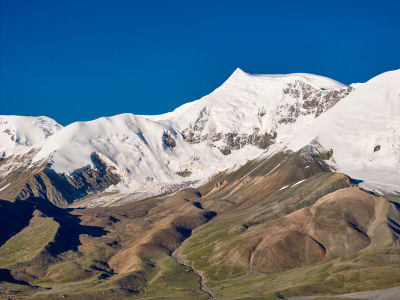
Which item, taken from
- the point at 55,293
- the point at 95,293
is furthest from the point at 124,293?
the point at 55,293

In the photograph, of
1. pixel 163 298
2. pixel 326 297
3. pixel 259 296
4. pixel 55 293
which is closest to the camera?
pixel 326 297

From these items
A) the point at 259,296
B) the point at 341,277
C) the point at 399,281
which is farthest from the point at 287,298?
the point at 399,281

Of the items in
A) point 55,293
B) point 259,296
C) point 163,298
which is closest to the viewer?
point 259,296

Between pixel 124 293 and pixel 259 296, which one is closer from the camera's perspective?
pixel 259 296

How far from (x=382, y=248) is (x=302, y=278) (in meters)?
35.3

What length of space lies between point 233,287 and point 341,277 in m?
41.1

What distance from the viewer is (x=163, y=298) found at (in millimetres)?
181875

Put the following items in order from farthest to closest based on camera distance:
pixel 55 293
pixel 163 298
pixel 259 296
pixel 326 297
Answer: pixel 55 293 → pixel 163 298 → pixel 259 296 → pixel 326 297

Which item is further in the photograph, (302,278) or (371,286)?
(302,278)

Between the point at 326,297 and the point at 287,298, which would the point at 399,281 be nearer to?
the point at 326,297

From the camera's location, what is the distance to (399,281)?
157 meters

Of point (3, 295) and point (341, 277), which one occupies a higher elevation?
point (3, 295)

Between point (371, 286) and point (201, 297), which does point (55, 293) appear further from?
point (371, 286)

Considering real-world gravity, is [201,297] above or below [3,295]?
below
